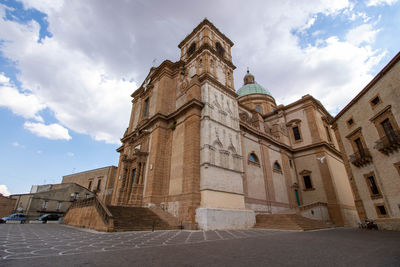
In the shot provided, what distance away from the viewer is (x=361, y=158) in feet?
50.1

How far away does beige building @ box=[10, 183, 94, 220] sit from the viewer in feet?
97.6

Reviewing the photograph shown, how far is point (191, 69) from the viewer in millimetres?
21266

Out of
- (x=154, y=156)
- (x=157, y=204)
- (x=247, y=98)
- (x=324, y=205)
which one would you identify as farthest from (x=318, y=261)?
(x=247, y=98)

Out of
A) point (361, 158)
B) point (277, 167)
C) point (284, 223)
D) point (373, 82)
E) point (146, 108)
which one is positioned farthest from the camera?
point (277, 167)

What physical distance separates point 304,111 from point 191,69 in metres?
16.8

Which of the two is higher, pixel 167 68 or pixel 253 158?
pixel 167 68

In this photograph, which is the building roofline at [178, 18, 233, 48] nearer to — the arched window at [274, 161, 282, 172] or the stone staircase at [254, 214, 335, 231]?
the arched window at [274, 161, 282, 172]

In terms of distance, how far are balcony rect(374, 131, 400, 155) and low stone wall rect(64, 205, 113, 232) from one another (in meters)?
17.6

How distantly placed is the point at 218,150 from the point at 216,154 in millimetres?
476

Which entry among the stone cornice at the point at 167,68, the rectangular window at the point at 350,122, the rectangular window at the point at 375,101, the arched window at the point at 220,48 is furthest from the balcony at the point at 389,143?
the stone cornice at the point at 167,68

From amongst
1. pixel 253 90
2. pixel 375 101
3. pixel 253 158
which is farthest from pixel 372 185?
pixel 253 90

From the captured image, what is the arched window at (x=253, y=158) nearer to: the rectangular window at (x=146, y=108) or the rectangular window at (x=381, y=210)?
the rectangular window at (x=381, y=210)

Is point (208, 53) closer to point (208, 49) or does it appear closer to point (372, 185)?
point (208, 49)

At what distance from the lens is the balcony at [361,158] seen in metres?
14.9
